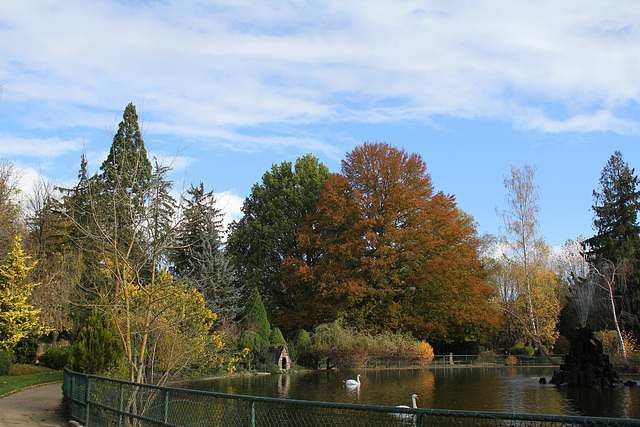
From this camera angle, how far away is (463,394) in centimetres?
1817

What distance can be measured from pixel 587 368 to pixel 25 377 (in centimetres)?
2401

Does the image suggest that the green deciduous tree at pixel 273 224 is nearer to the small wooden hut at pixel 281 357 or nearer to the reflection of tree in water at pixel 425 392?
A: the small wooden hut at pixel 281 357

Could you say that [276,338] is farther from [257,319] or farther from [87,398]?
[87,398]

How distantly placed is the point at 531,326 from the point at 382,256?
14.1 m

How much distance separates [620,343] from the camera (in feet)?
102

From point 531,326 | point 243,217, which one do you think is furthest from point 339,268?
point 531,326

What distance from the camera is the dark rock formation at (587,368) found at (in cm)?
2253

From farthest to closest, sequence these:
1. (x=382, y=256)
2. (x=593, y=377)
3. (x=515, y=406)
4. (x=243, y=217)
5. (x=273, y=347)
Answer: (x=243, y=217), (x=382, y=256), (x=273, y=347), (x=593, y=377), (x=515, y=406)

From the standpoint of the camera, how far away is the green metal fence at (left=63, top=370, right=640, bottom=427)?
4465 millimetres

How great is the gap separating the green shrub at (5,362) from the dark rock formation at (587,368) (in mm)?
23679

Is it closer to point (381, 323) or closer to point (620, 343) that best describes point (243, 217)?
point (381, 323)

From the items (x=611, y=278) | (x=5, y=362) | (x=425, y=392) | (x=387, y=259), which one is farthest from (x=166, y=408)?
(x=611, y=278)

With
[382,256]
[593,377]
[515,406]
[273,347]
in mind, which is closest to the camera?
[515,406]

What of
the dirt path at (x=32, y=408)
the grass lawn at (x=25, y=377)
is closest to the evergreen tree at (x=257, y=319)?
the grass lawn at (x=25, y=377)
